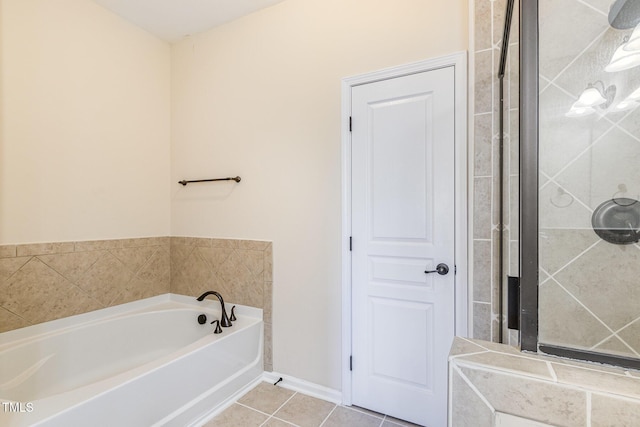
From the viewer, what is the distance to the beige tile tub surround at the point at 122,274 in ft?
6.03

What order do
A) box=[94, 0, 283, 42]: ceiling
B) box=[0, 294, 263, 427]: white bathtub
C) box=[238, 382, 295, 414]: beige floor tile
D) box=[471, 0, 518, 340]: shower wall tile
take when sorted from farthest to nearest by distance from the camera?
box=[94, 0, 283, 42]: ceiling
box=[238, 382, 295, 414]: beige floor tile
box=[471, 0, 518, 340]: shower wall tile
box=[0, 294, 263, 427]: white bathtub

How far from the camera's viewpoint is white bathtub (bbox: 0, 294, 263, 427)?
1.32 m

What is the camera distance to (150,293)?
2.57 metres

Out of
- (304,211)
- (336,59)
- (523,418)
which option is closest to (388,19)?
(336,59)

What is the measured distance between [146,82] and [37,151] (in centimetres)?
105

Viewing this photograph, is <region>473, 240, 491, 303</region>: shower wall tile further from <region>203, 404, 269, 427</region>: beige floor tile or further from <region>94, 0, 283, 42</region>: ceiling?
<region>94, 0, 283, 42</region>: ceiling

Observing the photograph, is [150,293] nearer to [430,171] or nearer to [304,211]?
[304,211]

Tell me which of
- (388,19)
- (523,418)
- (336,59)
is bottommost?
(523,418)

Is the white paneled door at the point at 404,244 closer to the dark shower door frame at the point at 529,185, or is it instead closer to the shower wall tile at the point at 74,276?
the dark shower door frame at the point at 529,185

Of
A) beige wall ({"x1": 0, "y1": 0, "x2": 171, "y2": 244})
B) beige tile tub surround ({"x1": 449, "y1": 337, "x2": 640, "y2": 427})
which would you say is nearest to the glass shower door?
beige tile tub surround ({"x1": 449, "y1": 337, "x2": 640, "y2": 427})

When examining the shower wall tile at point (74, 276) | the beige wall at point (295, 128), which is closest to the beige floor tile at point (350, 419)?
the beige wall at point (295, 128)

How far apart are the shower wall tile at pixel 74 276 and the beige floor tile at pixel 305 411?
1.54 m

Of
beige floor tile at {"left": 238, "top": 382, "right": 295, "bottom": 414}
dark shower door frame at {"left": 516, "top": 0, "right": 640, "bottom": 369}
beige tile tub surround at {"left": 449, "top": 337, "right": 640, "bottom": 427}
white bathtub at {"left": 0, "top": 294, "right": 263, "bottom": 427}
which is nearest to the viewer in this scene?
beige tile tub surround at {"left": 449, "top": 337, "right": 640, "bottom": 427}

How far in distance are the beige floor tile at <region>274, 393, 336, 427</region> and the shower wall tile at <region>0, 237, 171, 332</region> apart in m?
1.54
